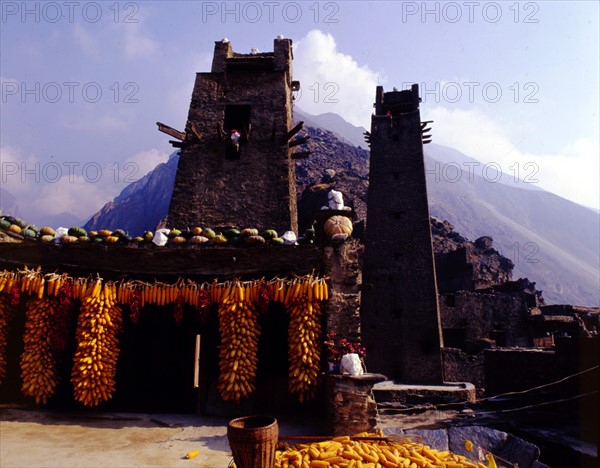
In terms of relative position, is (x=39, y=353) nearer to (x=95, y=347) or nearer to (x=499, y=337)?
(x=95, y=347)

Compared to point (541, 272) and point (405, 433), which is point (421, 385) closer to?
point (405, 433)

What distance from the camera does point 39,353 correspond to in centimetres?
799

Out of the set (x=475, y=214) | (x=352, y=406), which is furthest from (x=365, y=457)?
(x=475, y=214)

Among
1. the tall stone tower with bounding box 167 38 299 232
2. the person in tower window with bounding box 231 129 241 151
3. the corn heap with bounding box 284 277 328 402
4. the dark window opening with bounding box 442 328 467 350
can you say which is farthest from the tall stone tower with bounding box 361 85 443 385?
the corn heap with bounding box 284 277 328 402

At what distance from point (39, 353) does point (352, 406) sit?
19.9 feet

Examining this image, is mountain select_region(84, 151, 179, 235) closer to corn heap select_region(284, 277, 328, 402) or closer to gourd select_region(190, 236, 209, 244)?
gourd select_region(190, 236, 209, 244)

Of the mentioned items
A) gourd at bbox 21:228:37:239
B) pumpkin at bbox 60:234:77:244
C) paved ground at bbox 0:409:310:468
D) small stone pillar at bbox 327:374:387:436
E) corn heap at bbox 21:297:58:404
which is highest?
gourd at bbox 21:228:37:239

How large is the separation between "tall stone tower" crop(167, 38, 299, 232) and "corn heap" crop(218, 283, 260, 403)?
5.82m

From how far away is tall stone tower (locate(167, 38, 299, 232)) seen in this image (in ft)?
45.3

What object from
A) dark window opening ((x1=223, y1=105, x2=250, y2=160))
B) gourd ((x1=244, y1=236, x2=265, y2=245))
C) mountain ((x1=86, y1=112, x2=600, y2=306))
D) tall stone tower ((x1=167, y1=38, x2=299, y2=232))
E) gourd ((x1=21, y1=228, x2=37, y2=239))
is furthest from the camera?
mountain ((x1=86, y1=112, x2=600, y2=306))

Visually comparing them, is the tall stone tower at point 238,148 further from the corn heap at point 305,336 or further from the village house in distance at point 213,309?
the corn heap at point 305,336

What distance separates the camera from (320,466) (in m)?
5.09

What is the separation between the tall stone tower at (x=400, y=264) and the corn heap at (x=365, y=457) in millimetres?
19777

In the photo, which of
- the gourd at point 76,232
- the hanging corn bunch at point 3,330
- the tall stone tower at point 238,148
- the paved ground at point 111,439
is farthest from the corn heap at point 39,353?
the tall stone tower at point 238,148
